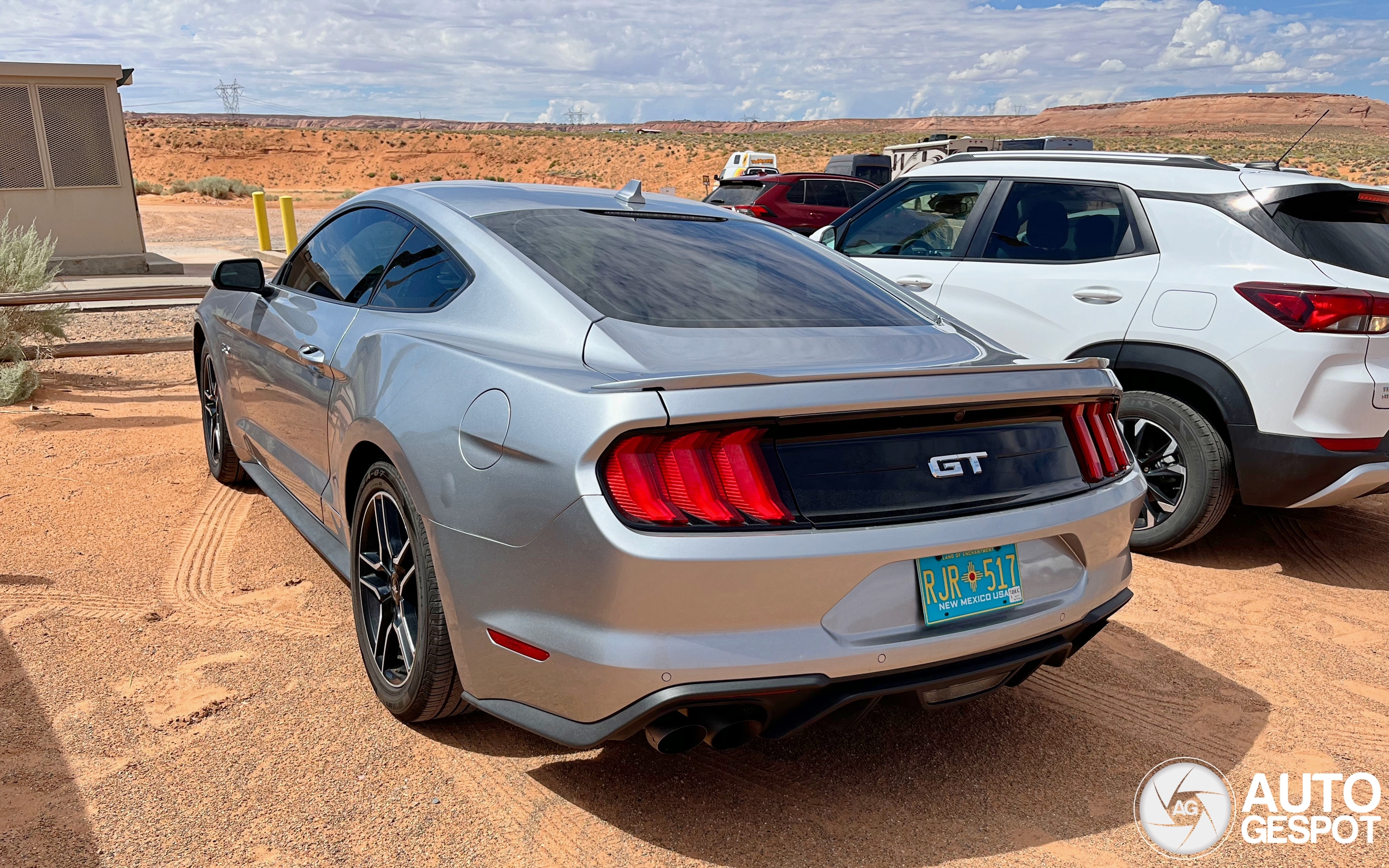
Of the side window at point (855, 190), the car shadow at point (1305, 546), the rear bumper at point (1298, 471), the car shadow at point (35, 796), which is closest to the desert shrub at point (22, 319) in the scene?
the car shadow at point (35, 796)

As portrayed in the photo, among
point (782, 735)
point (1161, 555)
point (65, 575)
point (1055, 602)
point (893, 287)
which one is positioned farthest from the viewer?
point (1161, 555)

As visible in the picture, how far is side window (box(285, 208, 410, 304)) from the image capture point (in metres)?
3.71

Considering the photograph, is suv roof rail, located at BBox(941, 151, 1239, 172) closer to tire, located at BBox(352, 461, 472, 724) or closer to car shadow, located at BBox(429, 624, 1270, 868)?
car shadow, located at BBox(429, 624, 1270, 868)

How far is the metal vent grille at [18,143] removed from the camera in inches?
580

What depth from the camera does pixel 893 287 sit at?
376cm

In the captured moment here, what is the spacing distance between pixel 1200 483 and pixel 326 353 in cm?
389

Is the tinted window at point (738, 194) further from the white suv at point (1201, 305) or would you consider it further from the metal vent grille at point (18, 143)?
the white suv at point (1201, 305)

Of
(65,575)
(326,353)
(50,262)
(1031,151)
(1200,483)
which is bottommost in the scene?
(50,262)

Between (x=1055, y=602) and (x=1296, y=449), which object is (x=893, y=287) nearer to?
(x=1055, y=602)

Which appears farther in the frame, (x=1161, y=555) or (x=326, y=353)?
(x=1161, y=555)

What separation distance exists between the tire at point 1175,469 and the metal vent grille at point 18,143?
629 inches

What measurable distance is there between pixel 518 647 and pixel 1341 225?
4.31 meters

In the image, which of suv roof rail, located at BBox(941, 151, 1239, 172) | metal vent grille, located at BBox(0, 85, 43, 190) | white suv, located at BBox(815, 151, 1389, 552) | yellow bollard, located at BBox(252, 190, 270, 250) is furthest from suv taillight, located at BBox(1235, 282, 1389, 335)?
yellow bollard, located at BBox(252, 190, 270, 250)

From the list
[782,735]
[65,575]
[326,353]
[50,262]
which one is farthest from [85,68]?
[782,735]
